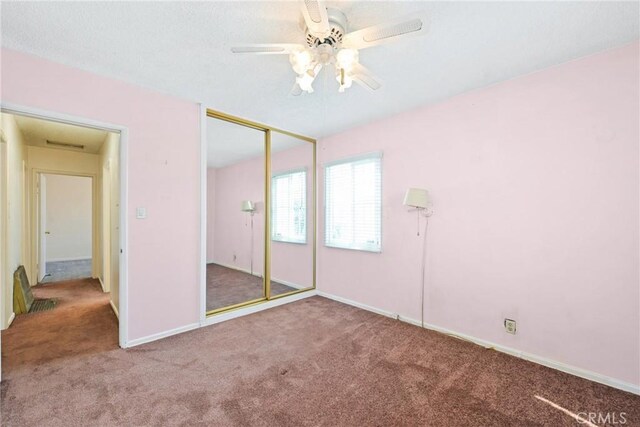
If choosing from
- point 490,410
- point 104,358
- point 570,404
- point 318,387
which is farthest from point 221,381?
point 570,404

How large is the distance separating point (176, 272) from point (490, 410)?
293 centimetres

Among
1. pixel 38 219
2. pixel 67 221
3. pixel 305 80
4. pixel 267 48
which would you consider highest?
pixel 267 48

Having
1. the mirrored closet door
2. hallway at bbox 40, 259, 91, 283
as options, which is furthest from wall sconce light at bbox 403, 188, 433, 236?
hallway at bbox 40, 259, 91, 283

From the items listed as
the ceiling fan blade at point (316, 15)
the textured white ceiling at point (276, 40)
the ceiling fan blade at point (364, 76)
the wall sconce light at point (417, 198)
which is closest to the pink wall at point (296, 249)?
the textured white ceiling at point (276, 40)

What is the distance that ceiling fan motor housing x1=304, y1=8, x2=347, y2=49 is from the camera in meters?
1.61

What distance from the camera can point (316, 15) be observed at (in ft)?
4.35

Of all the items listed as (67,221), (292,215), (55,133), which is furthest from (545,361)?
(67,221)

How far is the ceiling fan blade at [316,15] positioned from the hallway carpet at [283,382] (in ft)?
7.39

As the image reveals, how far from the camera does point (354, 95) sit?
9.18ft

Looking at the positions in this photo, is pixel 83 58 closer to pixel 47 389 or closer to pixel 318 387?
pixel 47 389

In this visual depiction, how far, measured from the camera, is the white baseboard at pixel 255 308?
314 centimetres

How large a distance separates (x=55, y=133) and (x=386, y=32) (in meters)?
4.99

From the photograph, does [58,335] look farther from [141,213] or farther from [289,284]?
[289,284]

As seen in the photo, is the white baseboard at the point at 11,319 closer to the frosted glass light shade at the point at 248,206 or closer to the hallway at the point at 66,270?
the hallway at the point at 66,270
